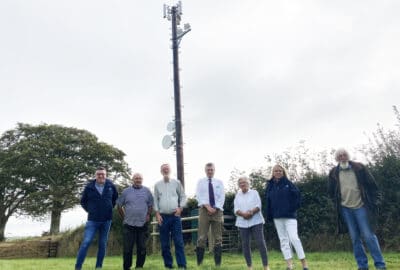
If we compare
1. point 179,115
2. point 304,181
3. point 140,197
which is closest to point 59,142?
point 179,115

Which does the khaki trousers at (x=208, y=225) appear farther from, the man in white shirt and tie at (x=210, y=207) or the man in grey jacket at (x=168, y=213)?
the man in grey jacket at (x=168, y=213)

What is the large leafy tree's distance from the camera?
1106 inches

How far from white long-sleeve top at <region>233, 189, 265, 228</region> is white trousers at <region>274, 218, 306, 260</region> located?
0.29 m

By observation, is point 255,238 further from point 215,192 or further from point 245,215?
point 215,192

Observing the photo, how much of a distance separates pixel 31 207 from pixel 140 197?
23.2m

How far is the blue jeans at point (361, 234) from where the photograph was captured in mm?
5598

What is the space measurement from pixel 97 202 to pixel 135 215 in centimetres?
67

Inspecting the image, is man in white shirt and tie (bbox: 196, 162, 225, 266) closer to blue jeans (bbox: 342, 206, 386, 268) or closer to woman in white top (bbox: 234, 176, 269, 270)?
woman in white top (bbox: 234, 176, 269, 270)

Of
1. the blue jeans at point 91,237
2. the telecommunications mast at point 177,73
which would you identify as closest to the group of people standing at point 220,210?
the blue jeans at point 91,237

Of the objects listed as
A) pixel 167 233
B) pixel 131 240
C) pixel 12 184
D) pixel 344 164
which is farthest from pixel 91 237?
pixel 12 184

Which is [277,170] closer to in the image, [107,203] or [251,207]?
[251,207]

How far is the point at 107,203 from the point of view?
670cm

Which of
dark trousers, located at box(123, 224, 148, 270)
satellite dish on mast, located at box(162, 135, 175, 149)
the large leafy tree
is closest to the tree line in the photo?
the large leafy tree

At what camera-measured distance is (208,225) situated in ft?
23.4
